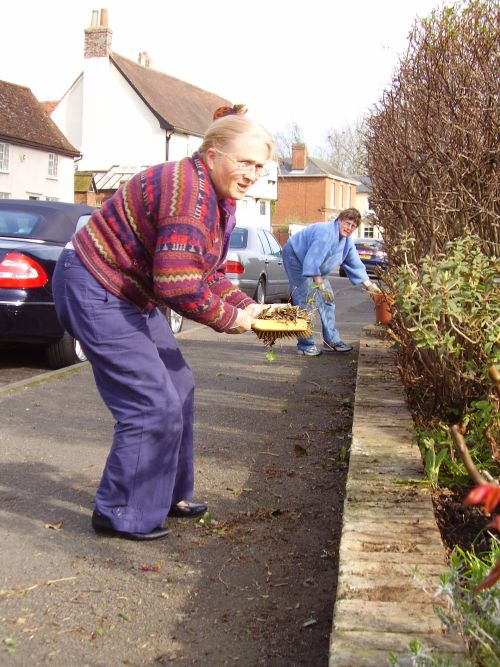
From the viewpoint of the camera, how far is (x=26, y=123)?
39.1 meters

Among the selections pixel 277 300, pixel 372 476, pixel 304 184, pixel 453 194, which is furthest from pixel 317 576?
pixel 304 184

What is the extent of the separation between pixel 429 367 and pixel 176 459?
201cm

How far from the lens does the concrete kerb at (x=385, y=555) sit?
2.41m

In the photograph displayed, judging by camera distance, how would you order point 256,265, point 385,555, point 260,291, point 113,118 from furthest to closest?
point 113,118 < point 260,291 < point 256,265 < point 385,555

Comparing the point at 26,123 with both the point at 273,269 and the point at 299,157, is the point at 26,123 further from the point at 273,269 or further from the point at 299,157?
the point at 299,157

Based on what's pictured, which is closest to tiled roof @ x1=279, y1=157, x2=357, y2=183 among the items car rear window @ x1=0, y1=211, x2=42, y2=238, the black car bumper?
car rear window @ x1=0, y1=211, x2=42, y2=238

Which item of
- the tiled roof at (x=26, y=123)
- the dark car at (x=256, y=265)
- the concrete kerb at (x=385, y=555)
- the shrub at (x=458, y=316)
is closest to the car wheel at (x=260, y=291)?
the dark car at (x=256, y=265)

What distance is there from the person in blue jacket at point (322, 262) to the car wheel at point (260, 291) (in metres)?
5.74

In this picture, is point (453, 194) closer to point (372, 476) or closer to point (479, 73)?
point (479, 73)

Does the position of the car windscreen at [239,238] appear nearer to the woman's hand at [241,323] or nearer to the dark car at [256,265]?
the dark car at [256,265]

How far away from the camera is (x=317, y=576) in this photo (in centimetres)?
377

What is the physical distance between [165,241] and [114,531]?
4.53ft

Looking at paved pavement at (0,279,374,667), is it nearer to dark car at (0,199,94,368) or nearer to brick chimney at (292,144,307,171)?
dark car at (0,199,94,368)

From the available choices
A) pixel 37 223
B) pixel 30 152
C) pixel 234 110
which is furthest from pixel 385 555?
pixel 30 152
